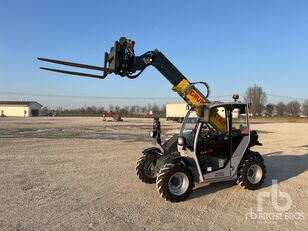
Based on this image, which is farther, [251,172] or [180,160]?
[251,172]

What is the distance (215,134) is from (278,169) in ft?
14.4

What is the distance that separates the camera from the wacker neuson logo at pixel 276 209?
658 centimetres

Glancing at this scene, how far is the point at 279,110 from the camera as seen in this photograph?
123 metres

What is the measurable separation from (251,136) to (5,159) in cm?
923

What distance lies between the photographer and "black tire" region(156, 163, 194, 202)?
736cm

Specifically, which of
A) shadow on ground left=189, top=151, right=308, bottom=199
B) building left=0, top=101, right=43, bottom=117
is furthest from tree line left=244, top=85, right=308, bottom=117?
shadow on ground left=189, top=151, right=308, bottom=199

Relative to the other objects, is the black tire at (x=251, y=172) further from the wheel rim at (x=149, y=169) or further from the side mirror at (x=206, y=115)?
the wheel rim at (x=149, y=169)

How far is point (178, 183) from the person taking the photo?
303 inches

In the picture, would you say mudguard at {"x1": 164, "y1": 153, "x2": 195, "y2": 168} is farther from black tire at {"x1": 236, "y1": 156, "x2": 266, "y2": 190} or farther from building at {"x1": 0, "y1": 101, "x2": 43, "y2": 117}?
building at {"x1": 0, "y1": 101, "x2": 43, "y2": 117}

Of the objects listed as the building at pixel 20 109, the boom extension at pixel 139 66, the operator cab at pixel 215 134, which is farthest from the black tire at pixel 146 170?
the building at pixel 20 109

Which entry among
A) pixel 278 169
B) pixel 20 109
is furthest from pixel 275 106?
pixel 278 169

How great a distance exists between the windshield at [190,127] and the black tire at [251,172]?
5.06ft

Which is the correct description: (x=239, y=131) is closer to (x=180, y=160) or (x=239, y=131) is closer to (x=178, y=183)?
(x=180, y=160)

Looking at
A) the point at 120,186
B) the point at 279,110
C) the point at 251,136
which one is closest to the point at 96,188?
the point at 120,186
